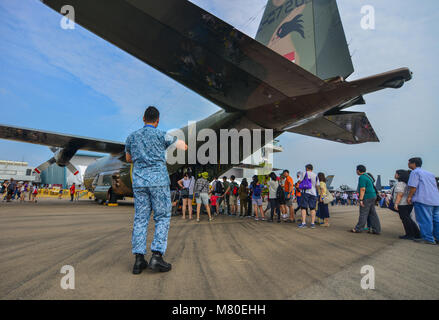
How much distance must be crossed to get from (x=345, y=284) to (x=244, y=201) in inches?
300

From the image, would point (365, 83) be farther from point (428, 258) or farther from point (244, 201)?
point (244, 201)

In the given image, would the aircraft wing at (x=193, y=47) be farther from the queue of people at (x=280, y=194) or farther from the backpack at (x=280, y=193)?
the backpack at (x=280, y=193)

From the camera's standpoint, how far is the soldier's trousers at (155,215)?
2.48 metres

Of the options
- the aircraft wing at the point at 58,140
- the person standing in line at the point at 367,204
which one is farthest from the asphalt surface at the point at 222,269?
the aircraft wing at the point at 58,140

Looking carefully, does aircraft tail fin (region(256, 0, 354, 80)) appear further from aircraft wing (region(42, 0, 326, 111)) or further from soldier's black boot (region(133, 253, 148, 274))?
soldier's black boot (region(133, 253, 148, 274))

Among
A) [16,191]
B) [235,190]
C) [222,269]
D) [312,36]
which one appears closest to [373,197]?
[312,36]

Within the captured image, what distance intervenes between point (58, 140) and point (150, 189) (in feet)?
41.6

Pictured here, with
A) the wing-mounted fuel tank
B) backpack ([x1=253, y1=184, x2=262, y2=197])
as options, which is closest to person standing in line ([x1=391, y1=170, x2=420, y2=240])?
backpack ([x1=253, y1=184, x2=262, y2=197])

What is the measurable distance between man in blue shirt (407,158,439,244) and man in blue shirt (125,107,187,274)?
16.0 ft

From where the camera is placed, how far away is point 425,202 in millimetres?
4449

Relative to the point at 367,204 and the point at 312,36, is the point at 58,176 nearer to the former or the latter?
the point at 312,36

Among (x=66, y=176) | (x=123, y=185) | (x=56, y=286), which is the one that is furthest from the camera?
(x=66, y=176)

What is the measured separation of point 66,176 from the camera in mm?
37781
